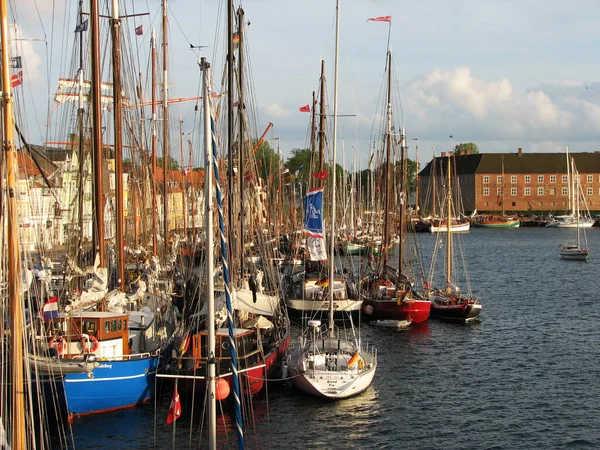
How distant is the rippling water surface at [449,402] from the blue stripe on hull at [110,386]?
0.47 metres

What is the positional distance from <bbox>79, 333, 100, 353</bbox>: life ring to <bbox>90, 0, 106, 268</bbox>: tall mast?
4.09m

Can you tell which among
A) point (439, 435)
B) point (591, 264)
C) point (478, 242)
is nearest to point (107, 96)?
point (439, 435)

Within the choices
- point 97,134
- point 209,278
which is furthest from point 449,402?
point 97,134

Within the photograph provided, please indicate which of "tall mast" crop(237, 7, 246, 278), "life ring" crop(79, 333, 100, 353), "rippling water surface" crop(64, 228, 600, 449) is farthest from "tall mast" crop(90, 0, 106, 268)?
"rippling water surface" crop(64, 228, 600, 449)

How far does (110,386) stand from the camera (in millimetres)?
29844

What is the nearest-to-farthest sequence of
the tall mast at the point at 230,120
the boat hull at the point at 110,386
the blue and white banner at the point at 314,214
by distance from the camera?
1. the boat hull at the point at 110,386
2. the tall mast at the point at 230,120
3. the blue and white banner at the point at 314,214

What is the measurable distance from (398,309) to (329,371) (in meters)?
17.9

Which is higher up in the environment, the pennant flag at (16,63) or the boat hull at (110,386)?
the pennant flag at (16,63)

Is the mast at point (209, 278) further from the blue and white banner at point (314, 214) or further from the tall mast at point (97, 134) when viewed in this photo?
the blue and white banner at point (314, 214)

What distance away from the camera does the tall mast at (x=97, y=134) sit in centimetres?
3312

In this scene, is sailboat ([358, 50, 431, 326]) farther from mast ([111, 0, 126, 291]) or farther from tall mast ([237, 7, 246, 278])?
mast ([111, 0, 126, 291])

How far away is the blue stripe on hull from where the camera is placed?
95.5 ft

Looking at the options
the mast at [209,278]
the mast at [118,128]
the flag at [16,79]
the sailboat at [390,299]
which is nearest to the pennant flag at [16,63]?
the flag at [16,79]

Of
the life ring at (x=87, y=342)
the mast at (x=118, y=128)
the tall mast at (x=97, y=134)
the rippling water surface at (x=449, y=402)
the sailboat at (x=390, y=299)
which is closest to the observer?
the life ring at (x=87, y=342)
